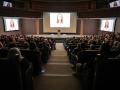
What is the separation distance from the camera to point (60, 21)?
17891 mm

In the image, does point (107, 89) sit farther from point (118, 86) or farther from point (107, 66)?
point (107, 66)

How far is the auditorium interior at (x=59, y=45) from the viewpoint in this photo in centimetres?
333

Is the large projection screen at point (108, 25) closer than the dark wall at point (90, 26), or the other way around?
the large projection screen at point (108, 25)

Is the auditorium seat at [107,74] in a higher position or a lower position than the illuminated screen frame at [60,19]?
lower

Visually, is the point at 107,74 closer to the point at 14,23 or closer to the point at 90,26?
the point at 14,23

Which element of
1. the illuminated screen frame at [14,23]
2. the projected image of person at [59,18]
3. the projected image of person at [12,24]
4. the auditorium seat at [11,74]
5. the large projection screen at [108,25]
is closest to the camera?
the auditorium seat at [11,74]

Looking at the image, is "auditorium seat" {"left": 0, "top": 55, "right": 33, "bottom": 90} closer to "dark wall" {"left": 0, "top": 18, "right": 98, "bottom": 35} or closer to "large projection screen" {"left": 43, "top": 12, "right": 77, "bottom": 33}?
"large projection screen" {"left": 43, "top": 12, "right": 77, "bottom": 33}

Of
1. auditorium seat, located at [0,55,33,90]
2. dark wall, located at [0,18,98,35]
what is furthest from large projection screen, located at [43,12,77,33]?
auditorium seat, located at [0,55,33,90]

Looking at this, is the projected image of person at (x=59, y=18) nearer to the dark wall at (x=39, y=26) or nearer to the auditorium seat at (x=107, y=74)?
the dark wall at (x=39, y=26)

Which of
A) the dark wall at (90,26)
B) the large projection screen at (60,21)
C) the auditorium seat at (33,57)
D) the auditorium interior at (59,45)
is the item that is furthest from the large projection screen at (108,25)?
the auditorium seat at (33,57)

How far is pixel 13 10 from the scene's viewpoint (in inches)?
557

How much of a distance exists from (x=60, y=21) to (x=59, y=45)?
4.26 meters

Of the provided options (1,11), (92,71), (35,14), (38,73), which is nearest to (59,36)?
(35,14)

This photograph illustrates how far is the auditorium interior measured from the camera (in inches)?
131
